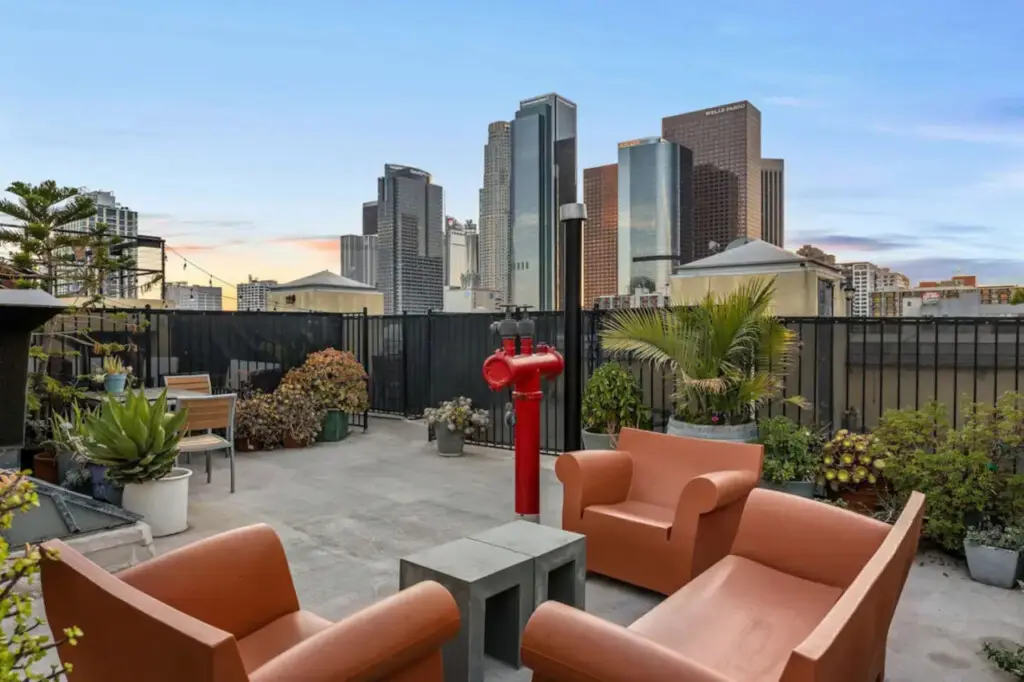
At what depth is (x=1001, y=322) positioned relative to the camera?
191 inches

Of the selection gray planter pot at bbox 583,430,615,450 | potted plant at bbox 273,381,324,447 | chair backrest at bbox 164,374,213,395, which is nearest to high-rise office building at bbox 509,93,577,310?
gray planter pot at bbox 583,430,615,450

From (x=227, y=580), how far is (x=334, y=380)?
6107mm

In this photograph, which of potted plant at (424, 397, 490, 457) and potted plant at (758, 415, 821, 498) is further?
potted plant at (424, 397, 490, 457)

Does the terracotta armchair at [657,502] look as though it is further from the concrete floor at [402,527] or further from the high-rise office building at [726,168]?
the high-rise office building at [726,168]

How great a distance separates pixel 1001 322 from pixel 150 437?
6040mm

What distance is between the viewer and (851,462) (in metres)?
4.41

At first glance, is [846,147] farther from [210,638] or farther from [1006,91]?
[210,638]

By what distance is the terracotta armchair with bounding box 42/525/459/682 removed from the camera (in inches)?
53.3

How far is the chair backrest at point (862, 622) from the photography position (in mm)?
1386

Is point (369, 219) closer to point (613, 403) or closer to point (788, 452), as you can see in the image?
point (613, 403)

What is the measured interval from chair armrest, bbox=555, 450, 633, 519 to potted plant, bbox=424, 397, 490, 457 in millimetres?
3426

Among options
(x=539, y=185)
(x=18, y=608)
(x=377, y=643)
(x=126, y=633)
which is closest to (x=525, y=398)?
(x=377, y=643)

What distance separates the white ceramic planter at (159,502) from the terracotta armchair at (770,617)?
341 cm

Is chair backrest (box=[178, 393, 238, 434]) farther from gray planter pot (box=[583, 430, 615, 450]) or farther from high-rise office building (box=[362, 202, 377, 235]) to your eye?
high-rise office building (box=[362, 202, 377, 235])
